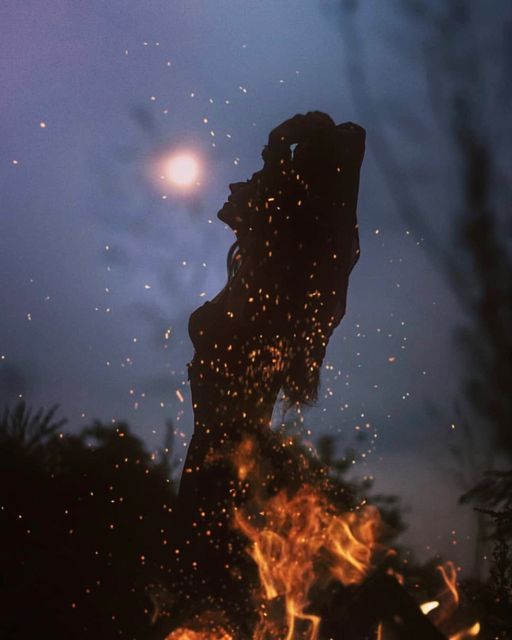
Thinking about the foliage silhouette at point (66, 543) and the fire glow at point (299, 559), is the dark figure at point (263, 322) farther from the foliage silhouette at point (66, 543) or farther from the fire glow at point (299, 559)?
the foliage silhouette at point (66, 543)

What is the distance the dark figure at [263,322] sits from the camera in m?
4.45

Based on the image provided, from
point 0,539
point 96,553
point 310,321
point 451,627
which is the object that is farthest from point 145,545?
point 451,627

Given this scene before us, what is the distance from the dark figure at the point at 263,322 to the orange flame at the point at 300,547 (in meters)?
0.17

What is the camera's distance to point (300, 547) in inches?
193

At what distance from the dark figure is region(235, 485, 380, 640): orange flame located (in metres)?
0.17

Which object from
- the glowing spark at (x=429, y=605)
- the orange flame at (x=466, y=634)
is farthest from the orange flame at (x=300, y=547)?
the orange flame at (x=466, y=634)

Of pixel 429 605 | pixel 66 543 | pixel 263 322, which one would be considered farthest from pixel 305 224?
pixel 66 543

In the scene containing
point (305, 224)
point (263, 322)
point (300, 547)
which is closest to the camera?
point (300, 547)

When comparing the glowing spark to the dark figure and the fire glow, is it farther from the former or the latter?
the dark figure

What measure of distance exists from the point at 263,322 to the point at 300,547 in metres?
1.69

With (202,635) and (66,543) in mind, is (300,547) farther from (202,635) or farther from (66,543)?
(66,543)

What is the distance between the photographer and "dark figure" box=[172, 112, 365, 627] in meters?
4.45

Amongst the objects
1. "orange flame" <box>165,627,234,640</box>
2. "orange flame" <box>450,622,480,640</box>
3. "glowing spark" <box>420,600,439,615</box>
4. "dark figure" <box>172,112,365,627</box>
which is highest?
"dark figure" <box>172,112,365,627</box>

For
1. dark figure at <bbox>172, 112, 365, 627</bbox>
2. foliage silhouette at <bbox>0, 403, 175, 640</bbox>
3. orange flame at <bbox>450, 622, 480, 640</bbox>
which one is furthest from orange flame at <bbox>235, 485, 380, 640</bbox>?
foliage silhouette at <bbox>0, 403, 175, 640</bbox>
